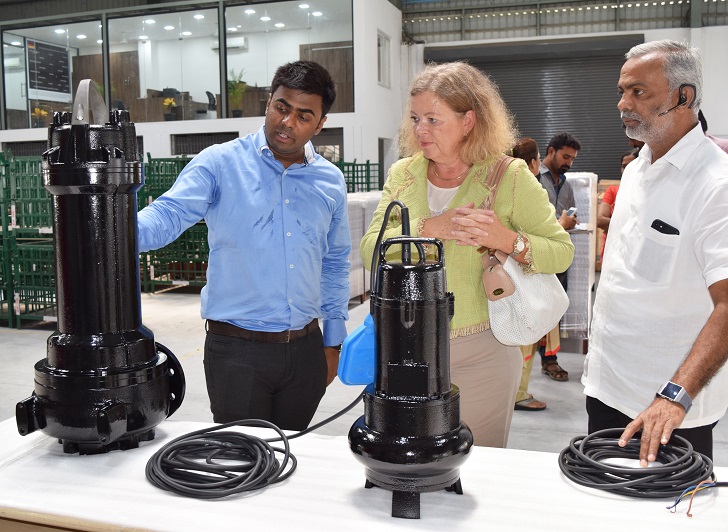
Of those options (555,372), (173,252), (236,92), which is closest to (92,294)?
(555,372)

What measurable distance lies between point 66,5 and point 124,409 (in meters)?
17.9

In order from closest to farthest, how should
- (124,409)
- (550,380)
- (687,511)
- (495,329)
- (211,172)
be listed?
(687,511) → (124,409) → (495,329) → (211,172) → (550,380)

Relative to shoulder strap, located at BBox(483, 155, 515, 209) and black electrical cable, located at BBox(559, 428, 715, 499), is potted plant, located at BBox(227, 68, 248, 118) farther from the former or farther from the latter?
black electrical cable, located at BBox(559, 428, 715, 499)

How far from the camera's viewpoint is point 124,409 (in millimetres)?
1249

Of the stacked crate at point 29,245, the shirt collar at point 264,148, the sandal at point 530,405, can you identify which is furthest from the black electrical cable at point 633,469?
the stacked crate at point 29,245

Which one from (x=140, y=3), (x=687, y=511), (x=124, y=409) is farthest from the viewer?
(x=140, y=3)

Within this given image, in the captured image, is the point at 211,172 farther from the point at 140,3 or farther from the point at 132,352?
the point at 140,3

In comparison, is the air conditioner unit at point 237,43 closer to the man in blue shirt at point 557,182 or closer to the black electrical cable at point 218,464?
the man in blue shirt at point 557,182

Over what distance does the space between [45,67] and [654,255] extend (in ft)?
53.9

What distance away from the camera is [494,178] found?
5.90 feet

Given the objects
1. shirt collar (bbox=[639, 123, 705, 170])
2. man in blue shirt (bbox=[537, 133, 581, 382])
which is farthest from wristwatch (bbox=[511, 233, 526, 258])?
man in blue shirt (bbox=[537, 133, 581, 382])

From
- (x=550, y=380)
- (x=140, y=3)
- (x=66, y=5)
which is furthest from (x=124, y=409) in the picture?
(x=66, y=5)

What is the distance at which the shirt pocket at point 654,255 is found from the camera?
1.76 meters

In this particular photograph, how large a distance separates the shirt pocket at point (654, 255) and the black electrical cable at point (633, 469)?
0.59 metres
